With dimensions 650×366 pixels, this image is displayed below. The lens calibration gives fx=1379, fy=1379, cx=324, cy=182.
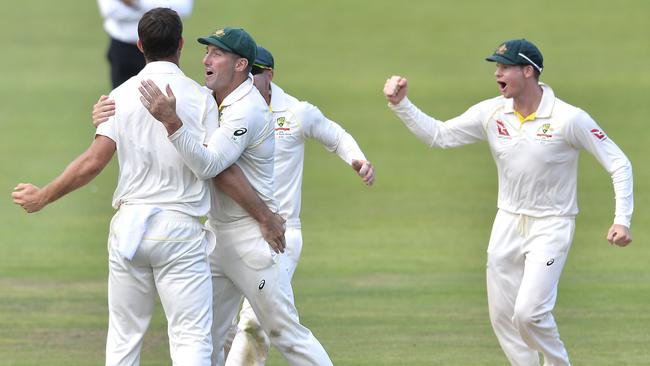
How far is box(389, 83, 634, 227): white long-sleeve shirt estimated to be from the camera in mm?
9641

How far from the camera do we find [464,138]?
405 inches

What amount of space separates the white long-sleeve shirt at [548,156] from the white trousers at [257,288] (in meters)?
2.04

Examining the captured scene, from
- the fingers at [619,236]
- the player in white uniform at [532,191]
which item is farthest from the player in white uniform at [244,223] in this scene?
the fingers at [619,236]

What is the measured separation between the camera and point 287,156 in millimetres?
10031

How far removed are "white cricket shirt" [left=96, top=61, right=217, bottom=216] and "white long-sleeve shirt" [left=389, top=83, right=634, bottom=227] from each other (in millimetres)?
2765

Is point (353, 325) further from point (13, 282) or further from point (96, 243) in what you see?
point (96, 243)

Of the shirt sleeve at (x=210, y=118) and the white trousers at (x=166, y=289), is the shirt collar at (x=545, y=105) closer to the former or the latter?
the shirt sleeve at (x=210, y=118)

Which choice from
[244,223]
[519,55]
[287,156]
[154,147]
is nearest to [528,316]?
[519,55]

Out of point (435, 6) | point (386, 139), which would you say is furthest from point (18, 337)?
point (435, 6)

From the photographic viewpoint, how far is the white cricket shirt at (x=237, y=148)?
7750 millimetres

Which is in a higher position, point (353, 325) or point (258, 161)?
point (258, 161)

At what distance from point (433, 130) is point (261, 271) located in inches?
91.6

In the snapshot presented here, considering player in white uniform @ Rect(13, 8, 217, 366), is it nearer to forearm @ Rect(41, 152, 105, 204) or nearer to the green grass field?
forearm @ Rect(41, 152, 105, 204)

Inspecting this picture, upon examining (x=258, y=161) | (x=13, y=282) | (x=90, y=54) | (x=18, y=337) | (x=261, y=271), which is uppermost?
(x=258, y=161)
